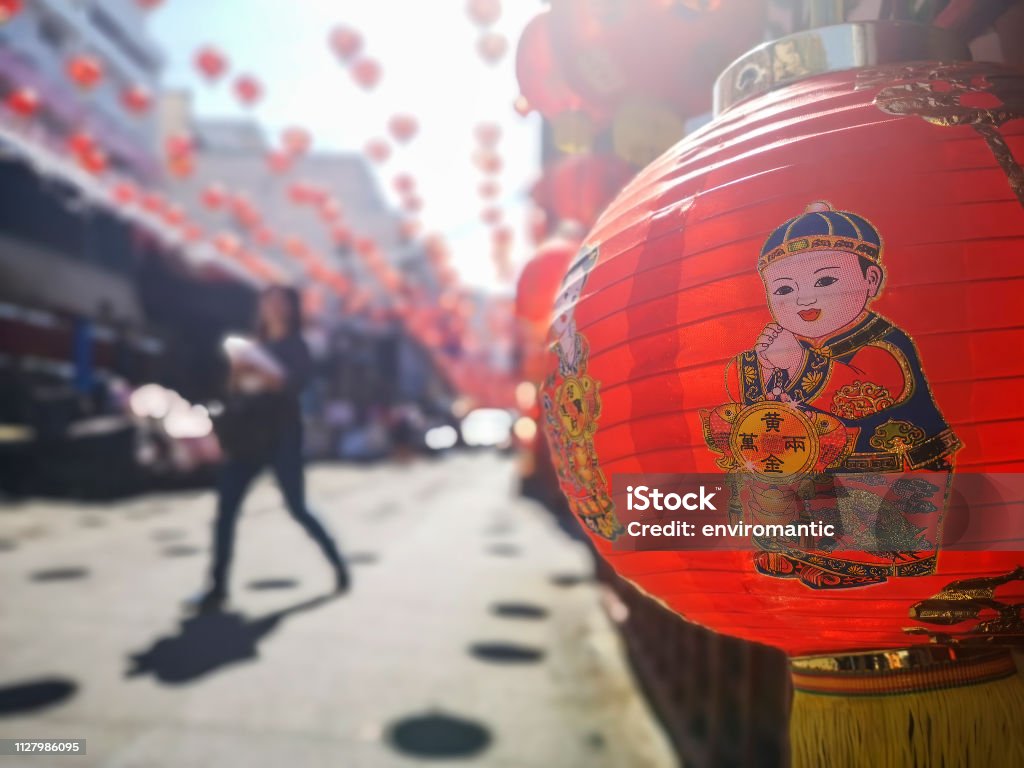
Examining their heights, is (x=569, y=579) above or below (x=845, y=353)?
below

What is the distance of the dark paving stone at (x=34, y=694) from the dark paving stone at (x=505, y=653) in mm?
2192

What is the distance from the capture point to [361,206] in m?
40.0

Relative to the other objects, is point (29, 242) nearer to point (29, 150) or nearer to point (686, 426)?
point (29, 150)

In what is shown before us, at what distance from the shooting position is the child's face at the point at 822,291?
74cm

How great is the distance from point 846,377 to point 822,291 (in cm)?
9

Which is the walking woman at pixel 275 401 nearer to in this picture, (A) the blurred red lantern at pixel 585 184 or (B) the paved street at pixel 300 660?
(B) the paved street at pixel 300 660

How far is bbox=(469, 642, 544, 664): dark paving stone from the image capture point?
14.8 feet

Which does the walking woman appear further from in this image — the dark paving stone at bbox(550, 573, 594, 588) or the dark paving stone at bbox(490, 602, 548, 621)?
the dark paving stone at bbox(550, 573, 594, 588)

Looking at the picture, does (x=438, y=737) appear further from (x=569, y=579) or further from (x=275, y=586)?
(x=569, y=579)

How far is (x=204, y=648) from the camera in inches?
120

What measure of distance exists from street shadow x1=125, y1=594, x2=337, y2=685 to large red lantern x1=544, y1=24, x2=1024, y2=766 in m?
2.07

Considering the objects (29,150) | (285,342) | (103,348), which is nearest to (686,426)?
(285,342)

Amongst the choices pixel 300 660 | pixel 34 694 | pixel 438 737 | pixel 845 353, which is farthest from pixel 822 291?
pixel 300 660

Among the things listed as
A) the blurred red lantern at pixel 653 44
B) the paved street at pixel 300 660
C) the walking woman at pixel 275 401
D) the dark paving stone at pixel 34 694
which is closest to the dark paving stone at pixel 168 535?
the paved street at pixel 300 660
